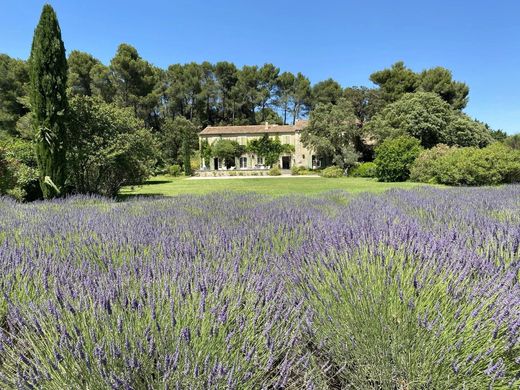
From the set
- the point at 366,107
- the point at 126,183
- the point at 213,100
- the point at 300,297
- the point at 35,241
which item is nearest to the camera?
the point at 300,297

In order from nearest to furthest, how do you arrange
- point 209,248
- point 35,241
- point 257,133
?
point 209,248, point 35,241, point 257,133

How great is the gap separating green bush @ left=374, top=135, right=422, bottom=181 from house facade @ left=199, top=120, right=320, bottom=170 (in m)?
19.7

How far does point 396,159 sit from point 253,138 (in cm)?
2442

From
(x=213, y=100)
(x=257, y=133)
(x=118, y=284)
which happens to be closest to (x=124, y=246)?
(x=118, y=284)

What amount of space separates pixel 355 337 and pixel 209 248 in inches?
49.3

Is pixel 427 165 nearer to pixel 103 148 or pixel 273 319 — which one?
pixel 103 148

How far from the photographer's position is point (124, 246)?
238 centimetres

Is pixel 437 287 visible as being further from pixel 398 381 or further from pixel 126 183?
pixel 126 183

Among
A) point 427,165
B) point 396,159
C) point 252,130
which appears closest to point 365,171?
point 396,159

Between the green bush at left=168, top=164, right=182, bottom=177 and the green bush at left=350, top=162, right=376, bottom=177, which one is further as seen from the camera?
the green bush at left=168, top=164, right=182, bottom=177

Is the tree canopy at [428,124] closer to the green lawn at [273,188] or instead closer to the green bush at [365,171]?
the green bush at [365,171]

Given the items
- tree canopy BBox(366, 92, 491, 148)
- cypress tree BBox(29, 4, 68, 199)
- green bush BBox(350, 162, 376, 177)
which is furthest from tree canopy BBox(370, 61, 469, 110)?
cypress tree BBox(29, 4, 68, 199)

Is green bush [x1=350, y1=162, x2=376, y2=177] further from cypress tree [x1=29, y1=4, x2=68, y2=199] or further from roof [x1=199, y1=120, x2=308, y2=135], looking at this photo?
cypress tree [x1=29, y1=4, x2=68, y2=199]

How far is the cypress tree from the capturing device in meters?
9.59
